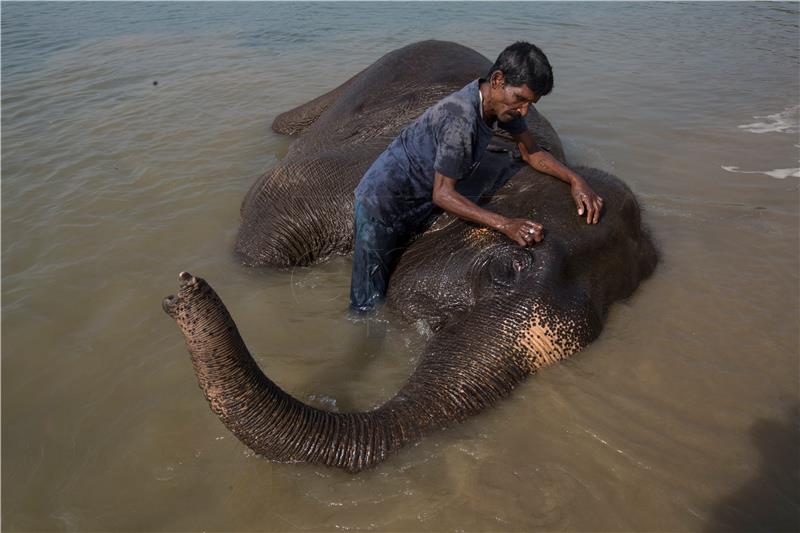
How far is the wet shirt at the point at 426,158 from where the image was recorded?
338cm

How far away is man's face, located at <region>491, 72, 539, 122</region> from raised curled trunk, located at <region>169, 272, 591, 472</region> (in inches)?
41.7

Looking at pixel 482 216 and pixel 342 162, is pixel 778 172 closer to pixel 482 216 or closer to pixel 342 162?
pixel 482 216

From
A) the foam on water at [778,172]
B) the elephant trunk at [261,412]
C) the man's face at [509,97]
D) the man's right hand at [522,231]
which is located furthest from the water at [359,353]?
the man's face at [509,97]

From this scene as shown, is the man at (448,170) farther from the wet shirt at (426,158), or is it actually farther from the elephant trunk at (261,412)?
the elephant trunk at (261,412)

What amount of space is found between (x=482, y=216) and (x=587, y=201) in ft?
2.00

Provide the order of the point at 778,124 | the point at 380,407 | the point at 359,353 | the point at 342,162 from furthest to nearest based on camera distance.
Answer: the point at 778,124, the point at 342,162, the point at 359,353, the point at 380,407

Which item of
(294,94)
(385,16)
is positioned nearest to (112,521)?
(294,94)

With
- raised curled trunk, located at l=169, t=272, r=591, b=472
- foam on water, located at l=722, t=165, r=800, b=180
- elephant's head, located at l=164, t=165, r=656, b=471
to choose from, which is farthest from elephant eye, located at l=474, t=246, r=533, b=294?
foam on water, located at l=722, t=165, r=800, b=180

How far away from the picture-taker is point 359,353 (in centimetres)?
364

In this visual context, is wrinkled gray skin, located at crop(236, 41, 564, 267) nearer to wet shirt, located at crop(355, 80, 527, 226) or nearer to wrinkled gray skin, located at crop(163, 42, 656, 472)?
wrinkled gray skin, located at crop(163, 42, 656, 472)

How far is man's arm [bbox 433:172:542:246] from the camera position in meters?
3.22

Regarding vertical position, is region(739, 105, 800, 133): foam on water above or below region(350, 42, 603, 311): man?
below

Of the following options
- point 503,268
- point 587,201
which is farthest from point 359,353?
point 587,201

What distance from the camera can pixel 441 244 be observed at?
3.78 m
